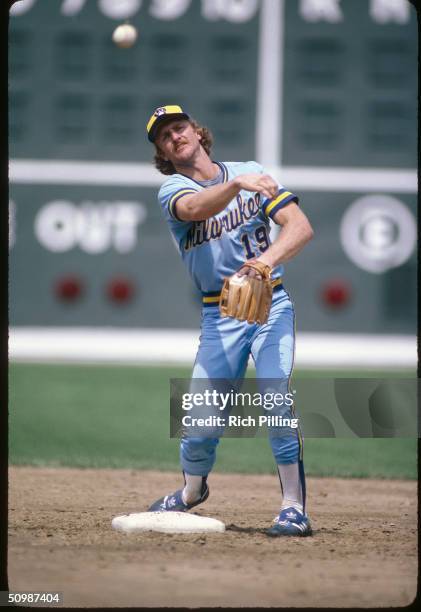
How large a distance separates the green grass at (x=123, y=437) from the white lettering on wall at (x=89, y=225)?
159cm

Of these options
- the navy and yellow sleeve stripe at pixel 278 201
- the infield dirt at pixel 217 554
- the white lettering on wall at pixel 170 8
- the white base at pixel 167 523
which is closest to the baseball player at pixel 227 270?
the navy and yellow sleeve stripe at pixel 278 201

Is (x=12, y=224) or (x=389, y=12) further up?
(x=389, y=12)

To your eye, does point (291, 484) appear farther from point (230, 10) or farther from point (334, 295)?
point (230, 10)

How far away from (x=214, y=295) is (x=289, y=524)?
3.45ft

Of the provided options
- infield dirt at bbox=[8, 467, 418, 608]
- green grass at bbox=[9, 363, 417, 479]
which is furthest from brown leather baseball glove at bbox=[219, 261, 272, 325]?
green grass at bbox=[9, 363, 417, 479]

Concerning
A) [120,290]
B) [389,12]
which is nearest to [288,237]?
[120,290]

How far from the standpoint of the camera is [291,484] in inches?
170

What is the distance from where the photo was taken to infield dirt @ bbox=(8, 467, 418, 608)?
3207mm

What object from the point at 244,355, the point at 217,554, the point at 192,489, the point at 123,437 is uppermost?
the point at 244,355

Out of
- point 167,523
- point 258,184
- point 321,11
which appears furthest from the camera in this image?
point 321,11

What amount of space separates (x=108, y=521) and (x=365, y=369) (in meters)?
8.20

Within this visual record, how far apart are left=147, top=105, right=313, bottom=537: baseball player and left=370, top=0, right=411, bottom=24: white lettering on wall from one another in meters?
8.36

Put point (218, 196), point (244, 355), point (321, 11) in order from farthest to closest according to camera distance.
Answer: point (321, 11)
point (244, 355)
point (218, 196)

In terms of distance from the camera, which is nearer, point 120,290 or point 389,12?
point 120,290
